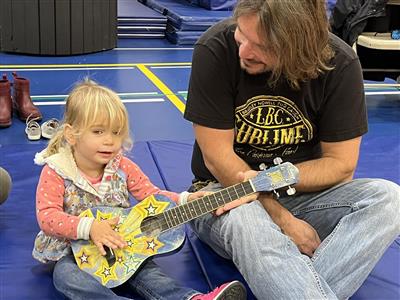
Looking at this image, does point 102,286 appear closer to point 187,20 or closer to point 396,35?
point 396,35

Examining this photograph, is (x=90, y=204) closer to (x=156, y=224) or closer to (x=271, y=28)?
(x=156, y=224)

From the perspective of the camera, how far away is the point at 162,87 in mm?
4266

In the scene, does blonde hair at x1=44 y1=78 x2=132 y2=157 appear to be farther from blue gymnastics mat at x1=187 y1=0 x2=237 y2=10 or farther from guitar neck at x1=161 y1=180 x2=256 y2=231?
blue gymnastics mat at x1=187 y1=0 x2=237 y2=10

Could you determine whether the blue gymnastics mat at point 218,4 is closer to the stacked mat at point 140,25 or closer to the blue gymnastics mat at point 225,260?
the stacked mat at point 140,25

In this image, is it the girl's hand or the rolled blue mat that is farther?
the rolled blue mat

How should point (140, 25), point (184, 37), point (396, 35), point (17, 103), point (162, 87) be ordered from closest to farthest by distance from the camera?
1. point (17, 103)
2. point (396, 35)
3. point (162, 87)
4. point (184, 37)
5. point (140, 25)

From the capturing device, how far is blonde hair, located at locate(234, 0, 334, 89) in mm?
1576

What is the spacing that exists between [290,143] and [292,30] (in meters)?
0.42

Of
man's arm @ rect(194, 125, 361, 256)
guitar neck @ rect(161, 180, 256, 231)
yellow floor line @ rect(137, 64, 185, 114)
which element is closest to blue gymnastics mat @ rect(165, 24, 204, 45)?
yellow floor line @ rect(137, 64, 185, 114)

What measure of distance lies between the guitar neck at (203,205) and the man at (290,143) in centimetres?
3

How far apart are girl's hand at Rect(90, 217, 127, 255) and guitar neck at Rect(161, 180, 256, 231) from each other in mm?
149

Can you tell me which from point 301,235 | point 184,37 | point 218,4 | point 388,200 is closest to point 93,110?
point 301,235

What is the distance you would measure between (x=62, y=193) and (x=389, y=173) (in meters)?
1.61

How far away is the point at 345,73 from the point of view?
1.81m
